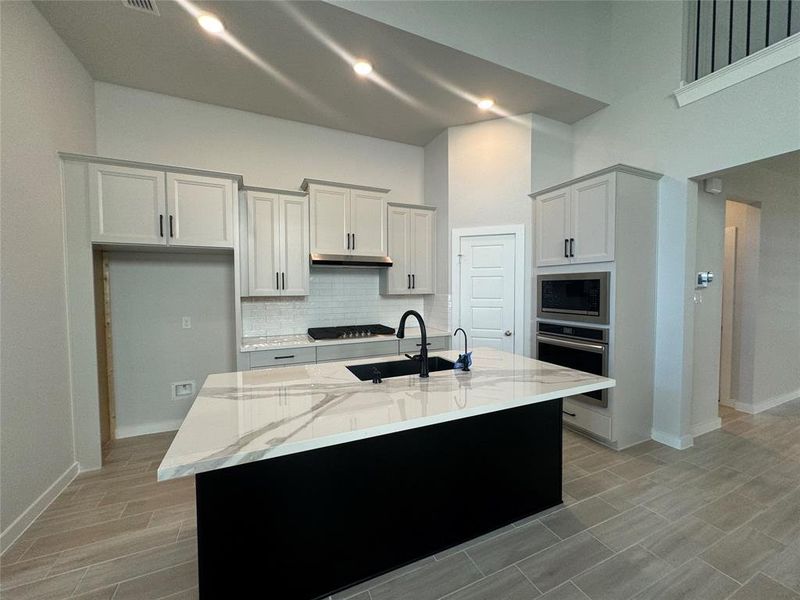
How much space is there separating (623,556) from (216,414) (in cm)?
218

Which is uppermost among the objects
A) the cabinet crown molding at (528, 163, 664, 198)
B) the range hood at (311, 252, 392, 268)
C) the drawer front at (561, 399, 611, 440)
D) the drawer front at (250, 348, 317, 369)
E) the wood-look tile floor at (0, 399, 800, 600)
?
the cabinet crown molding at (528, 163, 664, 198)

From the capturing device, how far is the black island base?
53.2 inches

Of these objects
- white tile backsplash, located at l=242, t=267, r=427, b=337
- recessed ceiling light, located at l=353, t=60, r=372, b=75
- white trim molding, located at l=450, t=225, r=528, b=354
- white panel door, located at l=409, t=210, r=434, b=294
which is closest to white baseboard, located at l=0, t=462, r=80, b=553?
white tile backsplash, located at l=242, t=267, r=427, b=337

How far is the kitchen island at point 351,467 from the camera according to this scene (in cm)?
130

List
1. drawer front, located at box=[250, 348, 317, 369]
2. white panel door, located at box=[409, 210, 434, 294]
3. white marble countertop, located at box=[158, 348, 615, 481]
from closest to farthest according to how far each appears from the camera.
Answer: white marble countertop, located at box=[158, 348, 615, 481] → drawer front, located at box=[250, 348, 317, 369] → white panel door, located at box=[409, 210, 434, 294]

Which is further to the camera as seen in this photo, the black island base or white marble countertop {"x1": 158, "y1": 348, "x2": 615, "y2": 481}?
the black island base

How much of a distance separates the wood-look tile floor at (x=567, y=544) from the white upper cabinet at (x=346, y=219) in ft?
7.98

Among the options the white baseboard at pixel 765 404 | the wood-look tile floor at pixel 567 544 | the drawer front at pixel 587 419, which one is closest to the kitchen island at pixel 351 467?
the wood-look tile floor at pixel 567 544

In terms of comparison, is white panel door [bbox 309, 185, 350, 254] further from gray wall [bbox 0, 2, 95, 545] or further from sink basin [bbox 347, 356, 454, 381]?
gray wall [bbox 0, 2, 95, 545]

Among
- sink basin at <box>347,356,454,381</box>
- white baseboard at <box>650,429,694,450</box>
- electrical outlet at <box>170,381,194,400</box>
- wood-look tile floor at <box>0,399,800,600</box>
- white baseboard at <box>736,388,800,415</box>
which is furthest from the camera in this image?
white baseboard at <box>736,388,800,415</box>

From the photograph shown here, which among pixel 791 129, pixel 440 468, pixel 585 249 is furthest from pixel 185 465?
pixel 791 129

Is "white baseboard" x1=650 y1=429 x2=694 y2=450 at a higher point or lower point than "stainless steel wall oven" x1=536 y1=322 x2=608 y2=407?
lower

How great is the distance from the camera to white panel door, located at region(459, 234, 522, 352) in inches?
151

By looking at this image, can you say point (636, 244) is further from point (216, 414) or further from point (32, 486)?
point (32, 486)
